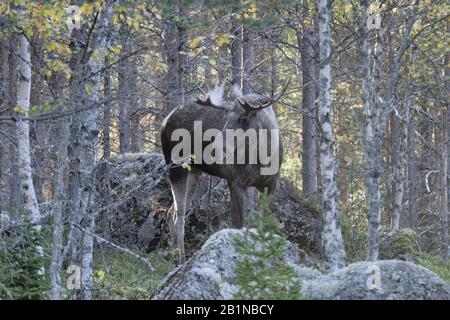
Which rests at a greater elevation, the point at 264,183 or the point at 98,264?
the point at 264,183

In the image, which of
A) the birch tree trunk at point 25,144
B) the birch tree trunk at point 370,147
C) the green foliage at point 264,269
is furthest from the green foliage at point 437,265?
the green foliage at point 264,269

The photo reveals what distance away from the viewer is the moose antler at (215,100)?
38.6 feet

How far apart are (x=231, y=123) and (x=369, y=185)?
2.70 m

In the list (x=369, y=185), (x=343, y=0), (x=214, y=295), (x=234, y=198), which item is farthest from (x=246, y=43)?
(x=214, y=295)

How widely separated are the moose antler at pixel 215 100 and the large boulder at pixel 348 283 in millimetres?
5079

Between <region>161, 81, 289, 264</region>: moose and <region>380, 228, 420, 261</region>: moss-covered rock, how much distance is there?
3.04 m

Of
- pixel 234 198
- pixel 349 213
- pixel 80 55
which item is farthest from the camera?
pixel 349 213

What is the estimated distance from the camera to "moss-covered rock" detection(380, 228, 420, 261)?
13.5m

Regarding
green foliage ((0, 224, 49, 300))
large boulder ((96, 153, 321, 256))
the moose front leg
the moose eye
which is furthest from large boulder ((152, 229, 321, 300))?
large boulder ((96, 153, 321, 256))

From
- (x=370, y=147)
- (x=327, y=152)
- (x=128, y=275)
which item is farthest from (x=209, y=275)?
(x=128, y=275)

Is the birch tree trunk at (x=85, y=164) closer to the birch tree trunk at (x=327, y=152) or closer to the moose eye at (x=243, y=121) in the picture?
the birch tree trunk at (x=327, y=152)
